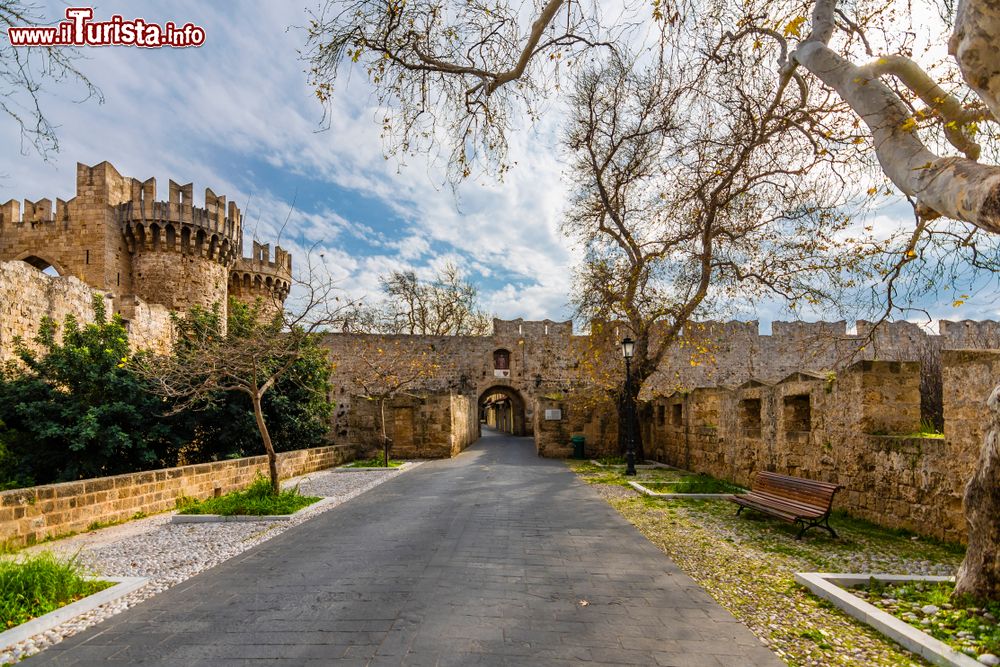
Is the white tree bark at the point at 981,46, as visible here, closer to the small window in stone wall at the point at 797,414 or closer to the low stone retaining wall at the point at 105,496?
the small window in stone wall at the point at 797,414

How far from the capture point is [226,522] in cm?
782

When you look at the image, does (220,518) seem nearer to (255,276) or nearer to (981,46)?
(981,46)

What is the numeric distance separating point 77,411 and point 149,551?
5810 millimetres

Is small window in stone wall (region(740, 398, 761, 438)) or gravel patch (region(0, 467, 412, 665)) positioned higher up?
small window in stone wall (region(740, 398, 761, 438))

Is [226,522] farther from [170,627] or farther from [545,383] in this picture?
[545,383]

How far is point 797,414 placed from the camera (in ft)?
30.1

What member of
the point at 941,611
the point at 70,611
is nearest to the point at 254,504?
the point at 70,611

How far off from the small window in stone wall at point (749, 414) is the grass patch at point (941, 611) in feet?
21.3

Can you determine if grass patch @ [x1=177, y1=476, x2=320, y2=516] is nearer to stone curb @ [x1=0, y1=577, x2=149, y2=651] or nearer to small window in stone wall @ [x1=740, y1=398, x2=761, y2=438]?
stone curb @ [x1=0, y1=577, x2=149, y2=651]

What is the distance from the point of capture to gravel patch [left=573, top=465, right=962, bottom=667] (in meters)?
3.38

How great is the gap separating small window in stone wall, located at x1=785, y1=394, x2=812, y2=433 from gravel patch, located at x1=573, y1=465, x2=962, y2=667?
193 centimetres

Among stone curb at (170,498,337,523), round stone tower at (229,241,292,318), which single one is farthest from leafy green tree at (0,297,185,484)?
round stone tower at (229,241,292,318)

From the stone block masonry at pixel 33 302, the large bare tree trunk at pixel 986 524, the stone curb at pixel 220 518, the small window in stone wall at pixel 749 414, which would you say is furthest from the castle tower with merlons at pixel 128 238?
the large bare tree trunk at pixel 986 524

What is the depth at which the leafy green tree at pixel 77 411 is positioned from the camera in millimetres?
9828
